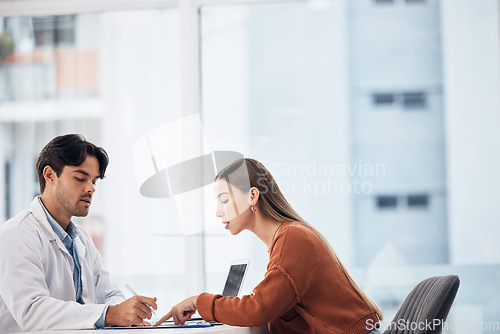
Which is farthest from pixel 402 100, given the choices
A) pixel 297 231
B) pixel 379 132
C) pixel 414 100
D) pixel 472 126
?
pixel 297 231

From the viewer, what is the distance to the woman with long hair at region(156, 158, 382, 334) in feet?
5.47

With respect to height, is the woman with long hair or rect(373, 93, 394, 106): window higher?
rect(373, 93, 394, 106): window

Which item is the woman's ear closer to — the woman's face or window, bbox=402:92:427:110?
the woman's face

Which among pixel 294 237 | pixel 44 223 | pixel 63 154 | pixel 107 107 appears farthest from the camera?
pixel 107 107

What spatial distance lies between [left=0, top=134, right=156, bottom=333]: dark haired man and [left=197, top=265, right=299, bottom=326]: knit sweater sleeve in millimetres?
167

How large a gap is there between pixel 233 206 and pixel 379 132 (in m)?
1.09

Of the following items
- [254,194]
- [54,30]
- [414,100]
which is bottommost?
[254,194]

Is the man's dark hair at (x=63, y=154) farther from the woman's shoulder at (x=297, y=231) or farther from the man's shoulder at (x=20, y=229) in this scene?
the woman's shoulder at (x=297, y=231)

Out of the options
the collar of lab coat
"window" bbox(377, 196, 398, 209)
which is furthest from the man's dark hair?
"window" bbox(377, 196, 398, 209)

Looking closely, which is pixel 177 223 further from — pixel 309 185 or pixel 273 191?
pixel 273 191

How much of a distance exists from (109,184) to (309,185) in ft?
3.23

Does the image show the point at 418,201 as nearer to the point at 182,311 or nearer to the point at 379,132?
the point at 379,132

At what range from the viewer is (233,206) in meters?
1.97

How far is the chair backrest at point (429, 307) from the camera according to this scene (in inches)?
59.6
